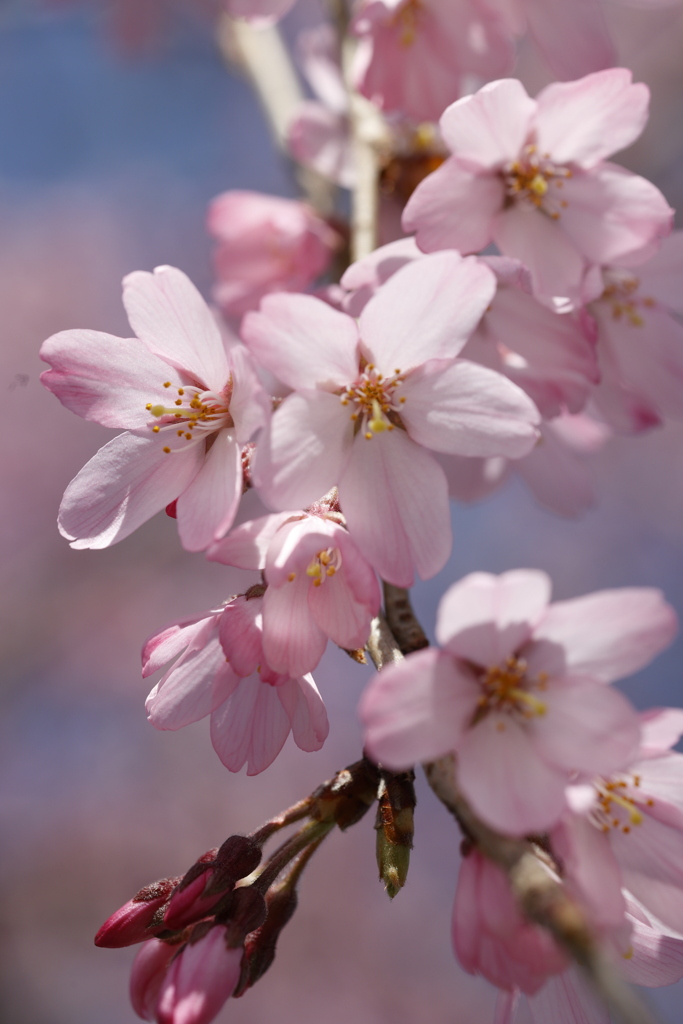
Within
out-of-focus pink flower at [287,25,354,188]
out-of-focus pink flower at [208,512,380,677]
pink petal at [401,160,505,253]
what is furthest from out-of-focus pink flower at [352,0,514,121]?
out-of-focus pink flower at [208,512,380,677]

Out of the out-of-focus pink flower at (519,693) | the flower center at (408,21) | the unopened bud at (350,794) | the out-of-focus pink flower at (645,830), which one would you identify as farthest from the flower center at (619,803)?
the flower center at (408,21)

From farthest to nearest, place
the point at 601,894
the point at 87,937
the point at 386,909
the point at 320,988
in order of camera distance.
Result: the point at 386,909 → the point at 320,988 → the point at 87,937 → the point at 601,894

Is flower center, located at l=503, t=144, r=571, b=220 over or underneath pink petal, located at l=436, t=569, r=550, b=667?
over

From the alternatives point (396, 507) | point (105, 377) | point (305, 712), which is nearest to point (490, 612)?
point (396, 507)

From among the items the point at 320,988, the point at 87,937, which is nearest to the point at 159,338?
the point at 87,937

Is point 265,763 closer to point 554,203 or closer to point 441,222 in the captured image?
point 441,222

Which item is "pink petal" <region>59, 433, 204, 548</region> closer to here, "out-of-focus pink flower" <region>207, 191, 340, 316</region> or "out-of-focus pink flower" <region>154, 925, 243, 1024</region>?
"out-of-focus pink flower" <region>154, 925, 243, 1024</region>

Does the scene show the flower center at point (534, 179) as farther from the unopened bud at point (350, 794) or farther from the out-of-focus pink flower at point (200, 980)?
the out-of-focus pink flower at point (200, 980)
